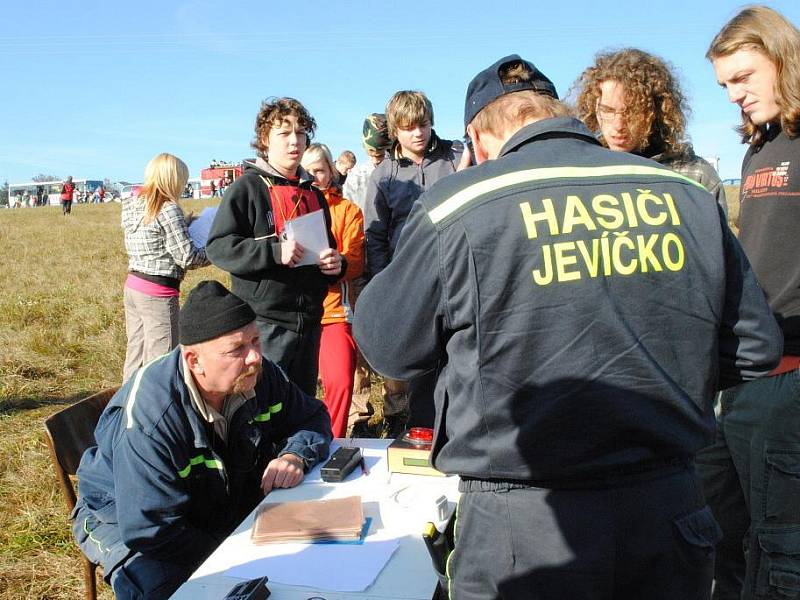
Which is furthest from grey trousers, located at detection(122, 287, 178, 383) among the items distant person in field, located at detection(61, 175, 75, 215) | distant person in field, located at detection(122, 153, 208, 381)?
distant person in field, located at detection(61, 175, 75, 215)

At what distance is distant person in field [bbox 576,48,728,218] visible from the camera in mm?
2586

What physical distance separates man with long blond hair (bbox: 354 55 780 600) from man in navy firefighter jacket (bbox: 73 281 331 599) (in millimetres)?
1005

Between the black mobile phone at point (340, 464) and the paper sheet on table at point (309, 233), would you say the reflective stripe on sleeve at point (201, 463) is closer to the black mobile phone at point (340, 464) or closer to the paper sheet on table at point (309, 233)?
the black mobile phone at point (340, 464)

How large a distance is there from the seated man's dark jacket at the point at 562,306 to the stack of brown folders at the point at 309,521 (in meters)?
0.61

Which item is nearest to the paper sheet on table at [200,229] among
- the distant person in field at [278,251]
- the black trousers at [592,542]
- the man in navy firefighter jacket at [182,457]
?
the distant person in field at [278,251]

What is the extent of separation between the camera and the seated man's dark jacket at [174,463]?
214cm

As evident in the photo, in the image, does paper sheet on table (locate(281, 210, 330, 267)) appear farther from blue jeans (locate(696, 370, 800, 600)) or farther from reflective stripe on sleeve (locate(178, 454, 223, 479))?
blue jeans (locate(696, 370, 800, 600))

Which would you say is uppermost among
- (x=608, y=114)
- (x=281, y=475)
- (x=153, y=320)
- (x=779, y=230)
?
(x=608, y=114)

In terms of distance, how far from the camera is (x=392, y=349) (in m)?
1.47

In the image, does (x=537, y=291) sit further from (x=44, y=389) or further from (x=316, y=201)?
(x=44, y=389)

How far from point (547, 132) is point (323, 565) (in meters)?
1.21

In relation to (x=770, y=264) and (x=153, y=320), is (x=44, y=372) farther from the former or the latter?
(x=770, y=264)

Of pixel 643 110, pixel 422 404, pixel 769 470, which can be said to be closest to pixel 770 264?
pixel 769 470

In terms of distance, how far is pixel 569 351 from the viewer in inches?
52.8
